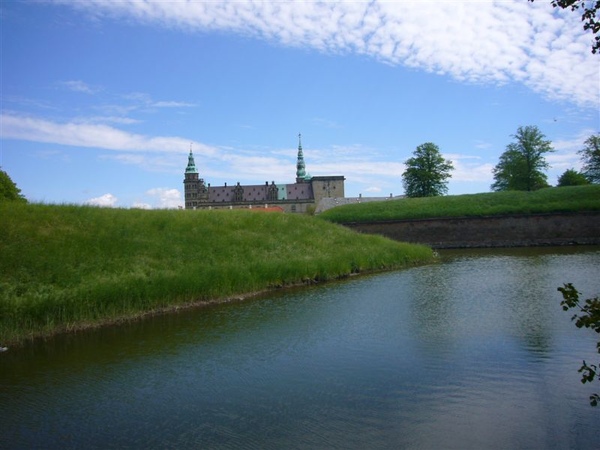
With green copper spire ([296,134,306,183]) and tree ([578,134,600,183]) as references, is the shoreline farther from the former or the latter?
green copper spire ([296,134,306,183])

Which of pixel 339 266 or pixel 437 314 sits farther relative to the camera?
pixel 339 266

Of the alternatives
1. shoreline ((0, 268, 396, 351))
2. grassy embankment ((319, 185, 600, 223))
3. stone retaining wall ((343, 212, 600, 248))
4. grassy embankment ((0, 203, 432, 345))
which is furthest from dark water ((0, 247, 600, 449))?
grassy embankment ((319, 185, 600, 223))

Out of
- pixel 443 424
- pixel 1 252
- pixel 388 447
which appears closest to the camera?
pixel 388 447

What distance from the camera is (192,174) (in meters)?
130

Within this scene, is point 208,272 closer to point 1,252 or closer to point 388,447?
point 1,252

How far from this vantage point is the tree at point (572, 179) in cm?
6569

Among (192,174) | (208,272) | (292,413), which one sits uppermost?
(192,174)

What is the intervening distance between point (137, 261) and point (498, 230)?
34.5m

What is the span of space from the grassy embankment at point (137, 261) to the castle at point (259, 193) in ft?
309

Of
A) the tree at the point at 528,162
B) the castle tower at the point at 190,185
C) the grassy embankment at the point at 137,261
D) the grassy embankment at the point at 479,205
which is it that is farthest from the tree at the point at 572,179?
the castle tower at the point at 190,185

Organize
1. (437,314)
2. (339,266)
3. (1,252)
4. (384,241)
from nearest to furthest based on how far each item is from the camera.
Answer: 1. (437,314)
2. (1,252)
3. (339,266)
4. (384,241)

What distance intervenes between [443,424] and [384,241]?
2611cm

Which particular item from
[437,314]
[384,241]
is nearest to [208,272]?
[437,314]

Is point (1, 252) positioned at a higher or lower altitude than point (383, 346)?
higher
